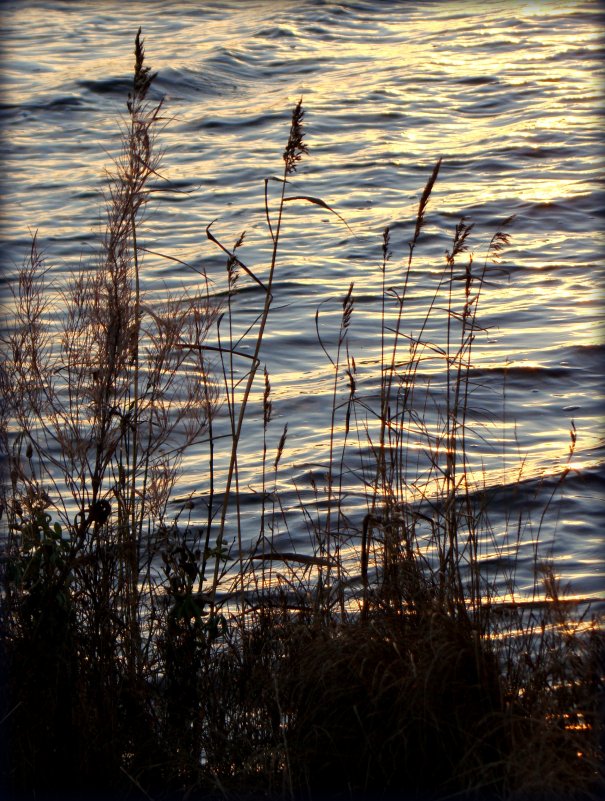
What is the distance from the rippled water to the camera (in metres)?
5.25

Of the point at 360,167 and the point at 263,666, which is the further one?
the point at 360,167

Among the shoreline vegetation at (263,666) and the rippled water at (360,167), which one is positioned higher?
the rippled water at (360,167)

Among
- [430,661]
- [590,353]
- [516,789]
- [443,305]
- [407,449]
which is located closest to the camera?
[516,789]

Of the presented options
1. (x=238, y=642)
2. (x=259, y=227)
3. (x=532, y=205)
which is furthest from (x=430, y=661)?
(x=532, y=205)

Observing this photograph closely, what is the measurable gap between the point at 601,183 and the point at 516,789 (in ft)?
22.3

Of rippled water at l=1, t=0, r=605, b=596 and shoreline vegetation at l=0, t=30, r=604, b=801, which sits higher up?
rippled water at l=1, t=0, r=605, b=596

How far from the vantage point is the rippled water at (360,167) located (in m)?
5.25

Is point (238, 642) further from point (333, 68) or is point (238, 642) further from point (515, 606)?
point (333, 68)

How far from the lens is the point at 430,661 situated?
2.54 meters

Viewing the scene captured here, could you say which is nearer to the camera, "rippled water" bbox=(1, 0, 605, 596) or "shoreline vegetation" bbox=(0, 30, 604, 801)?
"shoreline vegetation" bbox=(0, 30, 604, 801)

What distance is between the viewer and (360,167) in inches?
367

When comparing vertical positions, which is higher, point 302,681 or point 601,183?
point 601,183

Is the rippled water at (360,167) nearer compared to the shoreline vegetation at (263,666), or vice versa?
the shoreline vegetation at (263,666)

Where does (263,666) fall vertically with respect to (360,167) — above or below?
below
